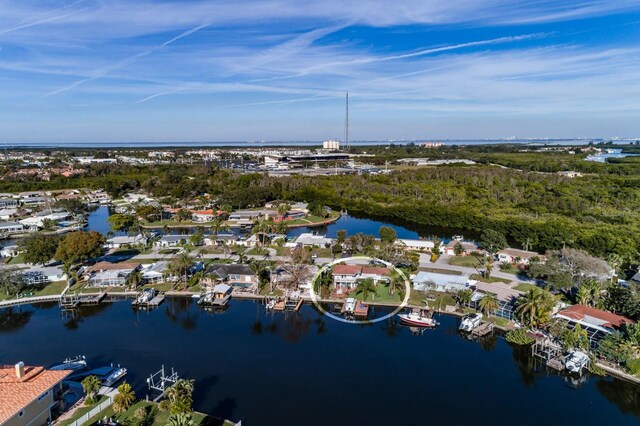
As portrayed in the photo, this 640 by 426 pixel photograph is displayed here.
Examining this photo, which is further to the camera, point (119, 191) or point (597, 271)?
point (119, 191)

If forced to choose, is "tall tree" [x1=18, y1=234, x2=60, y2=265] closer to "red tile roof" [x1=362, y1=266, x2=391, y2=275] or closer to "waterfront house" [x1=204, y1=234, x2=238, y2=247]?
"waterfront house" [x1=204, y1=234, x2=238, y2=247]

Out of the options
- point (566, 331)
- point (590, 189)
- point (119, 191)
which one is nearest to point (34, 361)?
point (566, 331)

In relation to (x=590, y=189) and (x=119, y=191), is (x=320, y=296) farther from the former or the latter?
(x=119, y=191)

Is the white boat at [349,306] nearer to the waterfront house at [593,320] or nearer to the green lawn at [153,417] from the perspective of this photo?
the waterfront house at [593,320]

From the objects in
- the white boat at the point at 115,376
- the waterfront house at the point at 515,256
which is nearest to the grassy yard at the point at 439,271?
the waterfront house at the point at 515,256

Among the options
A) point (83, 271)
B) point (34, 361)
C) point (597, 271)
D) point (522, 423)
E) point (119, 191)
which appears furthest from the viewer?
point (119, 191)

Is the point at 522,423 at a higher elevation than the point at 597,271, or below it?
below
